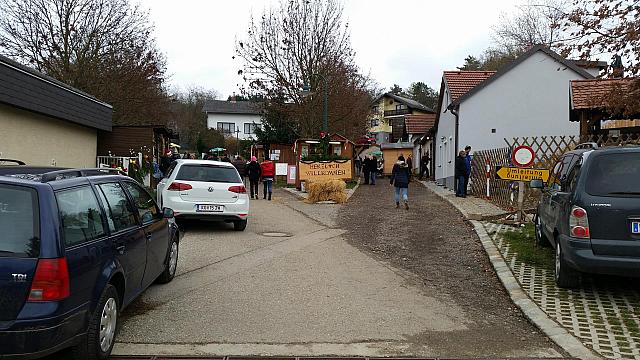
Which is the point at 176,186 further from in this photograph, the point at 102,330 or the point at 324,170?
the point at 324,170

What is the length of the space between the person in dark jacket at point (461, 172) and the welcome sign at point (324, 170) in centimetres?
493

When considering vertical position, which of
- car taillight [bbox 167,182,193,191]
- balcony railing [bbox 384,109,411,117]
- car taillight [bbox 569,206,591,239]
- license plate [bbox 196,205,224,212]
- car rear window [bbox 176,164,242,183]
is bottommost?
license plate [bbox 196,205,224,212]

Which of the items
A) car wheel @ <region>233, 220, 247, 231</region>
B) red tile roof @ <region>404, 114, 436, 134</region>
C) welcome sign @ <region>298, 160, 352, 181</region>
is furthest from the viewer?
red tile roof @ <region>404, 114, 436, 134</region>

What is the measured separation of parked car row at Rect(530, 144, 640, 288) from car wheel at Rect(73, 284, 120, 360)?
497cm

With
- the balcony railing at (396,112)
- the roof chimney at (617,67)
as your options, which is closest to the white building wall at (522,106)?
the roof chimney at (617,67)

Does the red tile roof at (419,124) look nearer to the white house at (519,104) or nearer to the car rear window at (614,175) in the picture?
the white house at (519,104)

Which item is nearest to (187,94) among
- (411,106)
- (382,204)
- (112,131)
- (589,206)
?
(411,106)

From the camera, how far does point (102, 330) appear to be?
14.6ft

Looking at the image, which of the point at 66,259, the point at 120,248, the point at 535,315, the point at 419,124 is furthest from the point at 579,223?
the point at 419,124

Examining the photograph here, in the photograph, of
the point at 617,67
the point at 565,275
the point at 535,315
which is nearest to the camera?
the point at 535,315

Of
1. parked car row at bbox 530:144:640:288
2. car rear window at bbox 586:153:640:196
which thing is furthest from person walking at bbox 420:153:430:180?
car rear window at bbox 586:153:640:196

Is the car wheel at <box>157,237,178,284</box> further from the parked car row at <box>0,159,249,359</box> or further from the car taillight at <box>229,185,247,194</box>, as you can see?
the car taillight at <box>229,185,247,194</box>

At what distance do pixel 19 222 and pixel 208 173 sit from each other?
813 cm

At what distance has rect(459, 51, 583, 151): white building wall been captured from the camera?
23.5 m
